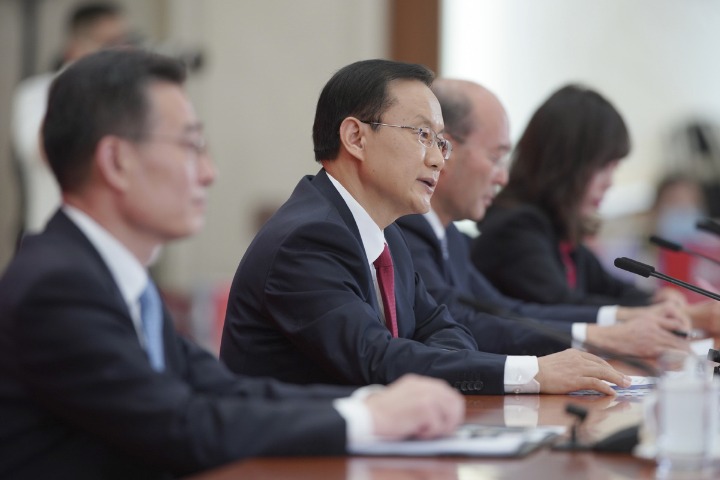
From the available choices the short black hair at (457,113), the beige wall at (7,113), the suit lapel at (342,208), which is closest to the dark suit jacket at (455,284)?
the short black hair at (457,113)

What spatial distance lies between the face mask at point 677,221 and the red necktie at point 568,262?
2264 mm

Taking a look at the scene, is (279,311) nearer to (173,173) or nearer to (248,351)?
(248,351)

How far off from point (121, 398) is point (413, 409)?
39 centimetres

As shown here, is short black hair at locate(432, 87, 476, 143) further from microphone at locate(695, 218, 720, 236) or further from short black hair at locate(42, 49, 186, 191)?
short black hair at locate(42, 49, 186, 191)

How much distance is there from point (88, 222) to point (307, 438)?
0.44 metres

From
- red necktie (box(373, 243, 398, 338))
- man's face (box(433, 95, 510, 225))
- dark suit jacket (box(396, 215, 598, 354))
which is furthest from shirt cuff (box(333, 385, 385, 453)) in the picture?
man's face (box(433, 95, 510, 225))

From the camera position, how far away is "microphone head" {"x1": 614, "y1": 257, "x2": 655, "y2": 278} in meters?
2.61

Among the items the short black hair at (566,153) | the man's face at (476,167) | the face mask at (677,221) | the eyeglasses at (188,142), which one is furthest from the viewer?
the face mask at (677,221)

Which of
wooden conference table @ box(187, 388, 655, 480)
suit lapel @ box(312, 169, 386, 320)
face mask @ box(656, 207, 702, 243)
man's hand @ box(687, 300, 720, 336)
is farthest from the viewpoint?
face mask @ box(656, 207, 702, 243)

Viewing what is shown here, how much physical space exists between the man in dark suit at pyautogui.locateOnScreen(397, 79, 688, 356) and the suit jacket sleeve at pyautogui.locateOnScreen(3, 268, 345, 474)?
62.3 inches

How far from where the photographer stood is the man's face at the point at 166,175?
5.67ft

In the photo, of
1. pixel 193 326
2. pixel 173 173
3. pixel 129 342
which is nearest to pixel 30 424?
pixel 129 342

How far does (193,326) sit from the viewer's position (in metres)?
6.03

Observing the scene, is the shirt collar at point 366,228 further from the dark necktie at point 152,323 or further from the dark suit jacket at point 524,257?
the dark suit jacket at point 524,257
